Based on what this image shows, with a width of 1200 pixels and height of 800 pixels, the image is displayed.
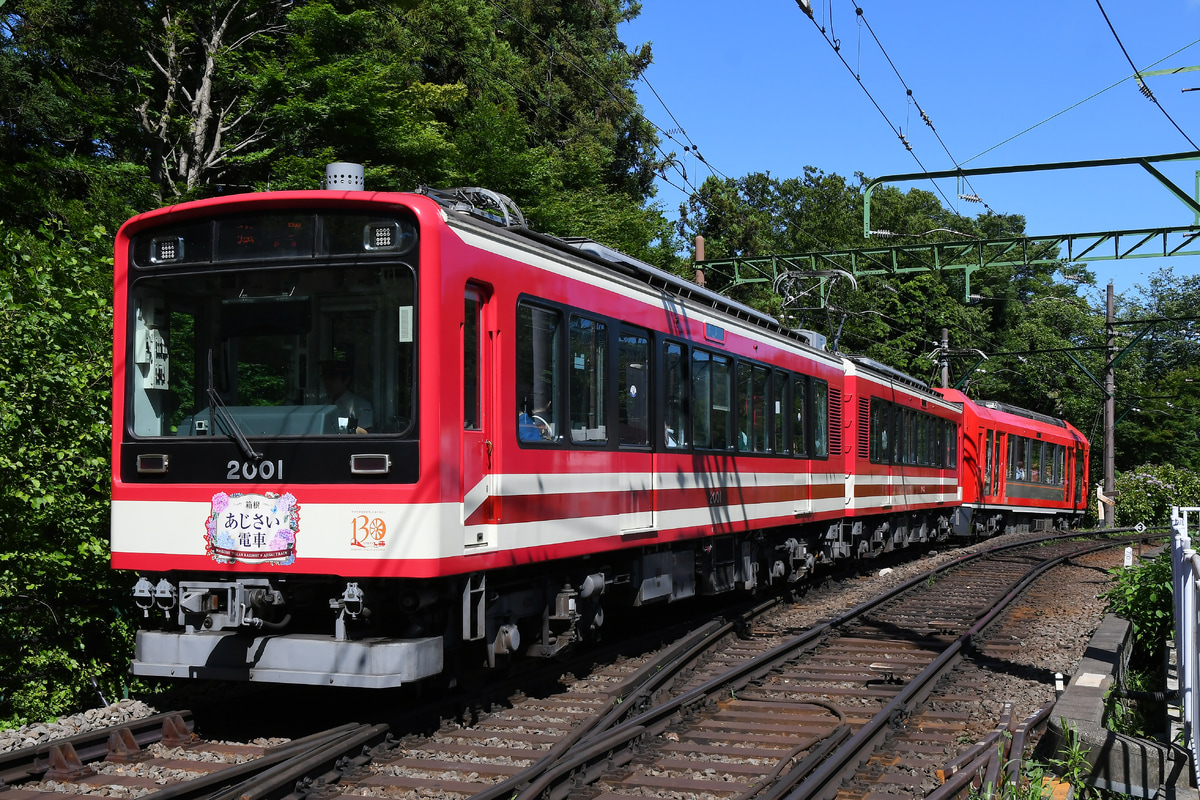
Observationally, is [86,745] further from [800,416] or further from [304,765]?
[800,416]

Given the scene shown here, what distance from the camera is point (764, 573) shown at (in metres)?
14.9

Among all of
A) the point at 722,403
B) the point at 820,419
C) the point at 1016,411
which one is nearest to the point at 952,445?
the point at 1016,411

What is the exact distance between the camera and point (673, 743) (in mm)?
7262

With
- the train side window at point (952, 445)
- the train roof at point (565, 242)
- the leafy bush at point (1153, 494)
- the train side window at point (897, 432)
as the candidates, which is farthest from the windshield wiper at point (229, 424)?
the leafy bush at point (1153, 494)

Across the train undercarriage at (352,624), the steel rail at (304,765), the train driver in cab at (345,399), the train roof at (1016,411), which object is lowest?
the steel rail at (304,765)

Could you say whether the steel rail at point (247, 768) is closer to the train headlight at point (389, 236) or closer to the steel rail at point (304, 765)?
the steel rail at point (304, 765)

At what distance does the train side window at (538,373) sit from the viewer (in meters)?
7.99

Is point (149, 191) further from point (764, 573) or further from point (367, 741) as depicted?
point (367, 741)

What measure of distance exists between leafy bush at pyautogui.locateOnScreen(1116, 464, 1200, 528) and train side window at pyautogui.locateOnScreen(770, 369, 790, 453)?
23.6 meters

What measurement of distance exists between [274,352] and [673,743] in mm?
3455

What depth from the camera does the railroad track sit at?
20.1 feet

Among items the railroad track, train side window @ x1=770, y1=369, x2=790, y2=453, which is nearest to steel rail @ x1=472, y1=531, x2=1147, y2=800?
the railroad track

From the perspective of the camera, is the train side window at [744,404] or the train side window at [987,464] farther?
the train side window at [987,464]

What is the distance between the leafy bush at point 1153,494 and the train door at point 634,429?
91.4 ft
